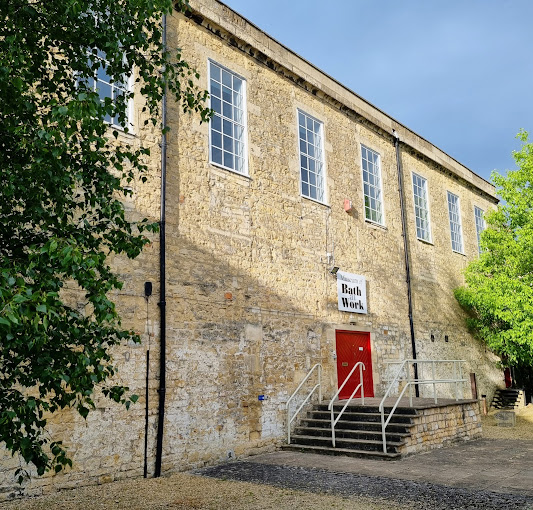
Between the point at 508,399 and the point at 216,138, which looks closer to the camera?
the point at 216,138

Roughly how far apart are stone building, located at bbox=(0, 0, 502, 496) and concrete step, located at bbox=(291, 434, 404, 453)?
420 mm

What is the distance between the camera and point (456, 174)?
1880cm

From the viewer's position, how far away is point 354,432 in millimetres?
9641

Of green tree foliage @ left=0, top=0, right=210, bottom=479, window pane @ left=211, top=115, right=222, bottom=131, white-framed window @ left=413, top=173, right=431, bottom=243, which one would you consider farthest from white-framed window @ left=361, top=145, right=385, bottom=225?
green tree foliage @ left=0, top=0, right=210, bottom=479

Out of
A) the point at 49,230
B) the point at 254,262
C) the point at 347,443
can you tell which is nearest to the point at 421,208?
the point at 254,262

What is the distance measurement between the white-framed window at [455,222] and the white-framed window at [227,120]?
973 centimetres

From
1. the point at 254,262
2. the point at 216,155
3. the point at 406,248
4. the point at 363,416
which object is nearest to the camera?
the point at 363,416

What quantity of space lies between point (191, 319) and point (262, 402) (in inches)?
86.0

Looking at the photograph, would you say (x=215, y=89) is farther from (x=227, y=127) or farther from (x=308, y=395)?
(x=308, y=395)

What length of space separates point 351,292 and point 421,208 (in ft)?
17.2

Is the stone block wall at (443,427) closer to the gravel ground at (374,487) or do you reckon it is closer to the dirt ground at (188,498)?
the gravel ground at (374,487)

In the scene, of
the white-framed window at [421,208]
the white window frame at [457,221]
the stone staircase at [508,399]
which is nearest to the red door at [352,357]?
the white-framed window at [421,208]

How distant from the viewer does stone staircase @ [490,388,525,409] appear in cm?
1767

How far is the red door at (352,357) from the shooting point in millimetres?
12031
